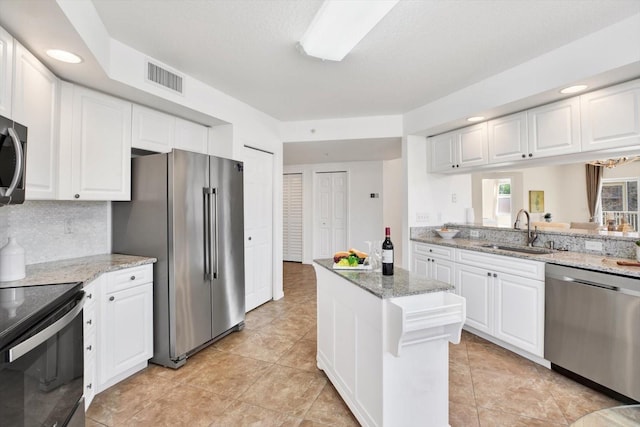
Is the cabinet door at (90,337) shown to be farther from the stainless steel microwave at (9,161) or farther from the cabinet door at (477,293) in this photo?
the cabinet door at (477,293)

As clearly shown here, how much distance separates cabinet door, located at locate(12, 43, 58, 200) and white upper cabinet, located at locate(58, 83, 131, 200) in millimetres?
74

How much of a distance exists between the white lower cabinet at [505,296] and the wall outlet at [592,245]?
0.57m

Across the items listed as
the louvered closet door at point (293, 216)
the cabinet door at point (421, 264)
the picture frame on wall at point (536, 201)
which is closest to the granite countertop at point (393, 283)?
the cabinet door at point (421, 264)

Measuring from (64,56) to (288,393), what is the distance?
2.67 meters

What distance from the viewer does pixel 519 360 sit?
2430 mm

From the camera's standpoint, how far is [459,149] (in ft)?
11.2

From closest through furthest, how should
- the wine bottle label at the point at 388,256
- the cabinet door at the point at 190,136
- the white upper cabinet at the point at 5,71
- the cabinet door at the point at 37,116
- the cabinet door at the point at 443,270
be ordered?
the white upper cabinet at the point at 5,71 < the cabinet door at the point at 37,116 < the wine bottle label at the point at 388,256 < the cabinet door at the point at 190,136 < the cabinet door at the point at 443,270

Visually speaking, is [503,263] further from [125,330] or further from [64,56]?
[64,56]

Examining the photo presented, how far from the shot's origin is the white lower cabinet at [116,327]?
1.82m

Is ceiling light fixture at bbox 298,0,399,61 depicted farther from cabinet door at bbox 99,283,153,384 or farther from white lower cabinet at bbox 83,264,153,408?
cabinet door at bbox 99,283,153,384

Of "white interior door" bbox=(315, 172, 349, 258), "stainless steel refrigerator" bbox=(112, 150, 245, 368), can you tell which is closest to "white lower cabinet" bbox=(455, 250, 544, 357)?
"stainless steel refrigerator" bbox=(112, 150, 245, 368)

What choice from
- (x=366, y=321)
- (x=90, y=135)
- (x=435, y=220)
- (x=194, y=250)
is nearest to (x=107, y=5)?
(x=90, y=135)

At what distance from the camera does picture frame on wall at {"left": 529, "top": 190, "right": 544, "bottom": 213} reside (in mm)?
5441

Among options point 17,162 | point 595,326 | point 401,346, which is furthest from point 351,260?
point 17,162
